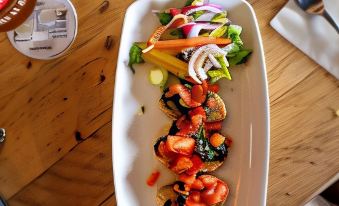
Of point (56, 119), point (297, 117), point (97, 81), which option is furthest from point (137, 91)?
point (297, 117)

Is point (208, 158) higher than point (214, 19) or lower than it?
lower

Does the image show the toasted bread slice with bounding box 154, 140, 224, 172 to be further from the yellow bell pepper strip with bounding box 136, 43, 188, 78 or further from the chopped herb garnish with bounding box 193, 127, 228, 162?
the yellow bell pepper strip with bounding box 136, 43, 188, 78

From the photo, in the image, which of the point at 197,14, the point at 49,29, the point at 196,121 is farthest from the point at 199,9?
the point at 49,29

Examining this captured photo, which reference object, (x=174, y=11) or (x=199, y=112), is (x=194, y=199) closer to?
(x=199, y=112)

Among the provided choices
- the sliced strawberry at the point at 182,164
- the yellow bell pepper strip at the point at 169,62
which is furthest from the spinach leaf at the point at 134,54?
the sliced strawberry at the point at 182,164

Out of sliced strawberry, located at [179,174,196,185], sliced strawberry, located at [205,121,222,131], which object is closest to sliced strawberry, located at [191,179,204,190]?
sliced strawberry, located at [179,174,196,185]

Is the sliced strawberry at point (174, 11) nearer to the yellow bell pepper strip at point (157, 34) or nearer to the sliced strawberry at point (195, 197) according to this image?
the yellow bell pepper strip at point (157, 34)

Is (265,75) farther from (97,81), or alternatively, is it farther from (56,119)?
(56,119)
